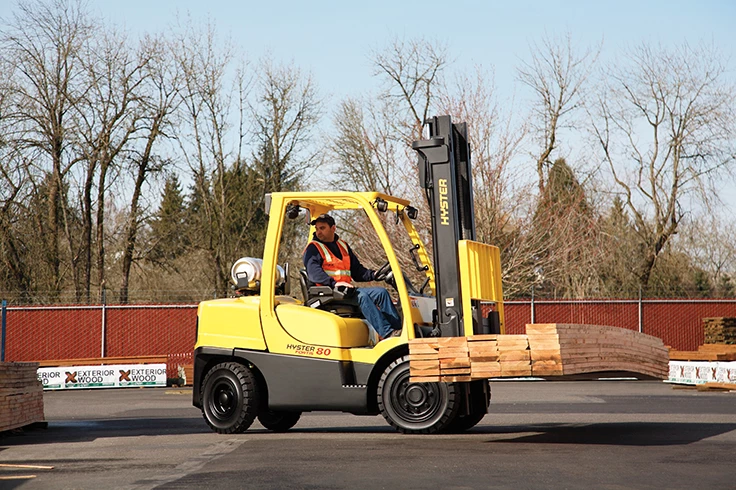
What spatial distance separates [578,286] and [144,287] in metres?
16.6

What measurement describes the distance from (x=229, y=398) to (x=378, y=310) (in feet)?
6.84

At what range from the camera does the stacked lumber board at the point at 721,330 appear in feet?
90.7

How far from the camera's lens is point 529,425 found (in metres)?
12.1

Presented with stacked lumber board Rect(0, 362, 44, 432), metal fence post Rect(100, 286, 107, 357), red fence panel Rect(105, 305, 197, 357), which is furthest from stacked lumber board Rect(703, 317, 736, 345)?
stacked lumber board Rect(0, 362, 44, 432)

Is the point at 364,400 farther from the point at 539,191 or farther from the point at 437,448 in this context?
the point at 539,191

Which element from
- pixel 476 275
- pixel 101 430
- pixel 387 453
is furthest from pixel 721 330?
pixel 387 453

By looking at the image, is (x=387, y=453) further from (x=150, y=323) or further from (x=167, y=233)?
(x=167, y=233)

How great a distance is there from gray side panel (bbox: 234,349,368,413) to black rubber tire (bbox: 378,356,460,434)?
30 cm

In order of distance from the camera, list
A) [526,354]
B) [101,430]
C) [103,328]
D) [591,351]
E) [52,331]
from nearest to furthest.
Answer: [526,354] < [591,351] < [101,430] < [103,328] < [52,331]

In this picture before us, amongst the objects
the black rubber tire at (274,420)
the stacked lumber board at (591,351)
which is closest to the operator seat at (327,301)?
the black rubber tire at (274,420)

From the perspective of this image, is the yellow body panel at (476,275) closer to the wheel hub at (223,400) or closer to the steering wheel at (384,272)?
the steering wheel at (384,272)

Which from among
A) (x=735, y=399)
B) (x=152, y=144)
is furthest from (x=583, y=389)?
(x=152, y=144)

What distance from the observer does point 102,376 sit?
24328 millimetres

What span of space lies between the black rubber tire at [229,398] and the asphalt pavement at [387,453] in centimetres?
22
